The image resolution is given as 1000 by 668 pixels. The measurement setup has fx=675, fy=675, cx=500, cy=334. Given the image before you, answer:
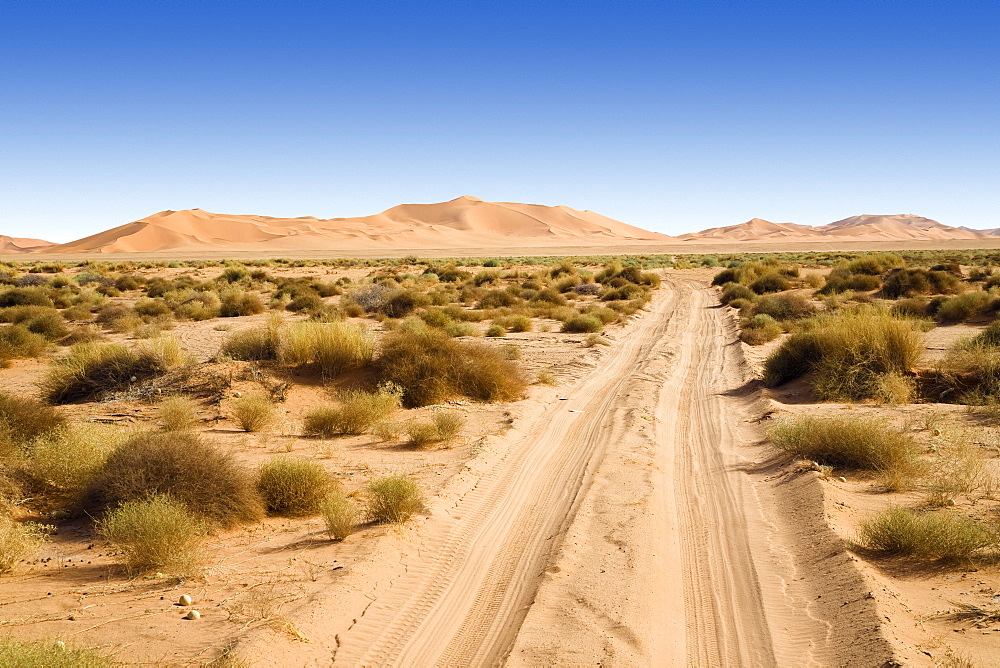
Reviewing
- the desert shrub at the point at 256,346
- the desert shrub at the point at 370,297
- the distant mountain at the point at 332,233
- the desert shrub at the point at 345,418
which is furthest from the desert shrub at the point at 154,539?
the distant mountain at the point at 332,233

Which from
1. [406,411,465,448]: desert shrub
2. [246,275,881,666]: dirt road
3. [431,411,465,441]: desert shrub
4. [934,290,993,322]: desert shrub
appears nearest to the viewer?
[246,275,881,666]: dirt road

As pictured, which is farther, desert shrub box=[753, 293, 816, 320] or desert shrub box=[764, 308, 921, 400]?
desert shrub box=[753, 293, 816, 320]

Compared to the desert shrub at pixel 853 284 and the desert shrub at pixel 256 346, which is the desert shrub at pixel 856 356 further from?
the desert shrub at pixel 853 284

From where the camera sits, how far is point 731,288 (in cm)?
3159

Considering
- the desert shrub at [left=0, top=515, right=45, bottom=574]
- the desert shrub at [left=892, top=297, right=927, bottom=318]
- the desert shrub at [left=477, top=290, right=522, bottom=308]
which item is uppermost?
the desert shrub at [left=892, top=297, right=927, bottom=318]

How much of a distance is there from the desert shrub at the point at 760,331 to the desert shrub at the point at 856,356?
544 centimetres

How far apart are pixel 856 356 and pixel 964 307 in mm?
11123

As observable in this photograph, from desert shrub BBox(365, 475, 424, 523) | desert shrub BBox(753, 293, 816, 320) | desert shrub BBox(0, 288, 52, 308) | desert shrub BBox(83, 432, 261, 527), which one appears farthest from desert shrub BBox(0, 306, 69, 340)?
desert shrub BBox(753, 293, 816, 320)

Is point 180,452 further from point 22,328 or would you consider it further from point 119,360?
point 22,328

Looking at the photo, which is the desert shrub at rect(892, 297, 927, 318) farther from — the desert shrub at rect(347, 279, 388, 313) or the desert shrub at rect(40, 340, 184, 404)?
the desert shrub at rect(40, 340, 184, 404)

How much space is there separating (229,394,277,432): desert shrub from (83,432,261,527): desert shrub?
3355mm

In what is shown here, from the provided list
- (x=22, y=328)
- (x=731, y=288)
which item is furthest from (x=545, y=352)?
(x=731, y=288)

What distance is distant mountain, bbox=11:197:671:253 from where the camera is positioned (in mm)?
135125

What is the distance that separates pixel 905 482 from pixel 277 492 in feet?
23.2
